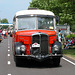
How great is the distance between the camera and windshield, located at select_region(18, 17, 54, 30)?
45.9 ft

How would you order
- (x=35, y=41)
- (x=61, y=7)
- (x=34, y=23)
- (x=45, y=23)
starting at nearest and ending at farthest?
(x=35, y=41) → (x=34, y=23) → (x=45, y=23) → (x=61, y=7)

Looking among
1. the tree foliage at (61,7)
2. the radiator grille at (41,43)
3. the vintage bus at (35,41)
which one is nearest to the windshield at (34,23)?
the vintage bus at (35,41)

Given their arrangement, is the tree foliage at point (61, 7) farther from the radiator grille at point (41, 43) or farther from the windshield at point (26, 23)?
the radiator grille at point (41, 43)

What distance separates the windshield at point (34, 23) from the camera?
1398 cm

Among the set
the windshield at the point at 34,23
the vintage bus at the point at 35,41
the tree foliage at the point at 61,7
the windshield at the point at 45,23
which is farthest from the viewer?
the tree foliage at the point at 61,7

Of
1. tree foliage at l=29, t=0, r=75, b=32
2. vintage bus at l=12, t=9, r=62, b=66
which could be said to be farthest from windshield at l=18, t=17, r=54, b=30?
tree foliage at l=29, t=0, r=75, b=32

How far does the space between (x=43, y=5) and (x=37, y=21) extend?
46.8 metres

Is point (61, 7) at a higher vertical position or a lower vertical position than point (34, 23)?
higher

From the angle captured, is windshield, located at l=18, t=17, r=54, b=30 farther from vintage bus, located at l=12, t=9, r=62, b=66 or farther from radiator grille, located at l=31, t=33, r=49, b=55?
radiator grille, located at l=31, t=33, r=49, b=55

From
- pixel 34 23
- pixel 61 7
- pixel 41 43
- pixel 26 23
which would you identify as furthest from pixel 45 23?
pixel 61 7

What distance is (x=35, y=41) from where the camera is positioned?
12945mm

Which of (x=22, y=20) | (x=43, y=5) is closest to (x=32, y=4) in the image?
(x=43, y=5)

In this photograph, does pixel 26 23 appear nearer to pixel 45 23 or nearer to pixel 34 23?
pixel 34 23

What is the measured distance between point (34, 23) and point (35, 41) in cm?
136
